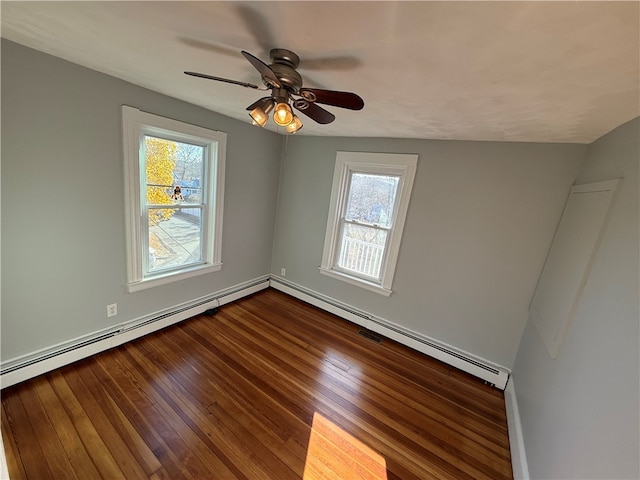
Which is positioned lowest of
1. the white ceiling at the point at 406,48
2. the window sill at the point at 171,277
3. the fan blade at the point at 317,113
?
the window sill at the point at 171,277

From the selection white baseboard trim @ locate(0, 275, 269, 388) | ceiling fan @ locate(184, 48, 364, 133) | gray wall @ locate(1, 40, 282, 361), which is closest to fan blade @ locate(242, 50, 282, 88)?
ceiling fan @ locate(184, 48, 364, 133)

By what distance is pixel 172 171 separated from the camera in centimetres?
249

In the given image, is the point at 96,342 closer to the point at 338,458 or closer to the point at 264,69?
the point at 338,458

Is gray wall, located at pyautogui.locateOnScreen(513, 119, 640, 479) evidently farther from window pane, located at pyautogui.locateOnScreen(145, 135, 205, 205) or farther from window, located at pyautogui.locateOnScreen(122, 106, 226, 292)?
window pane, located at pyautogui.locateOnScreen(145, 135, 205, 205)

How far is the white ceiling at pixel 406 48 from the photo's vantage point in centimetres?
80

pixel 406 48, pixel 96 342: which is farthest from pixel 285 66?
pixel 96 342

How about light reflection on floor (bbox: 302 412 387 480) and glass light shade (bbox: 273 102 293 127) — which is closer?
glass light shade (bbox: 273 102 293 127)

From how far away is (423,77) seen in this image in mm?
1264

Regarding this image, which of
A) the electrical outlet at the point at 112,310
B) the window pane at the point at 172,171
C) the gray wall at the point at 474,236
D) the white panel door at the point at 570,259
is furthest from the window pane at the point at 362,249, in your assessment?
the electrical outlet at the point at 112,310

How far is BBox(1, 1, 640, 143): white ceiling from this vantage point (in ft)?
2.64

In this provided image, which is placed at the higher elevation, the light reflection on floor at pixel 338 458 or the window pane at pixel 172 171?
the window pane at pixel 172 171

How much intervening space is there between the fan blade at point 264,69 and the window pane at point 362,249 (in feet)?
7.13

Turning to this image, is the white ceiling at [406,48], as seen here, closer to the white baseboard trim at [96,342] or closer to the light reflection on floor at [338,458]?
the white baseboard trim at [96,342]

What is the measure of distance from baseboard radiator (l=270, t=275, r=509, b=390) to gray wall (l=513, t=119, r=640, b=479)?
762 millimetres
